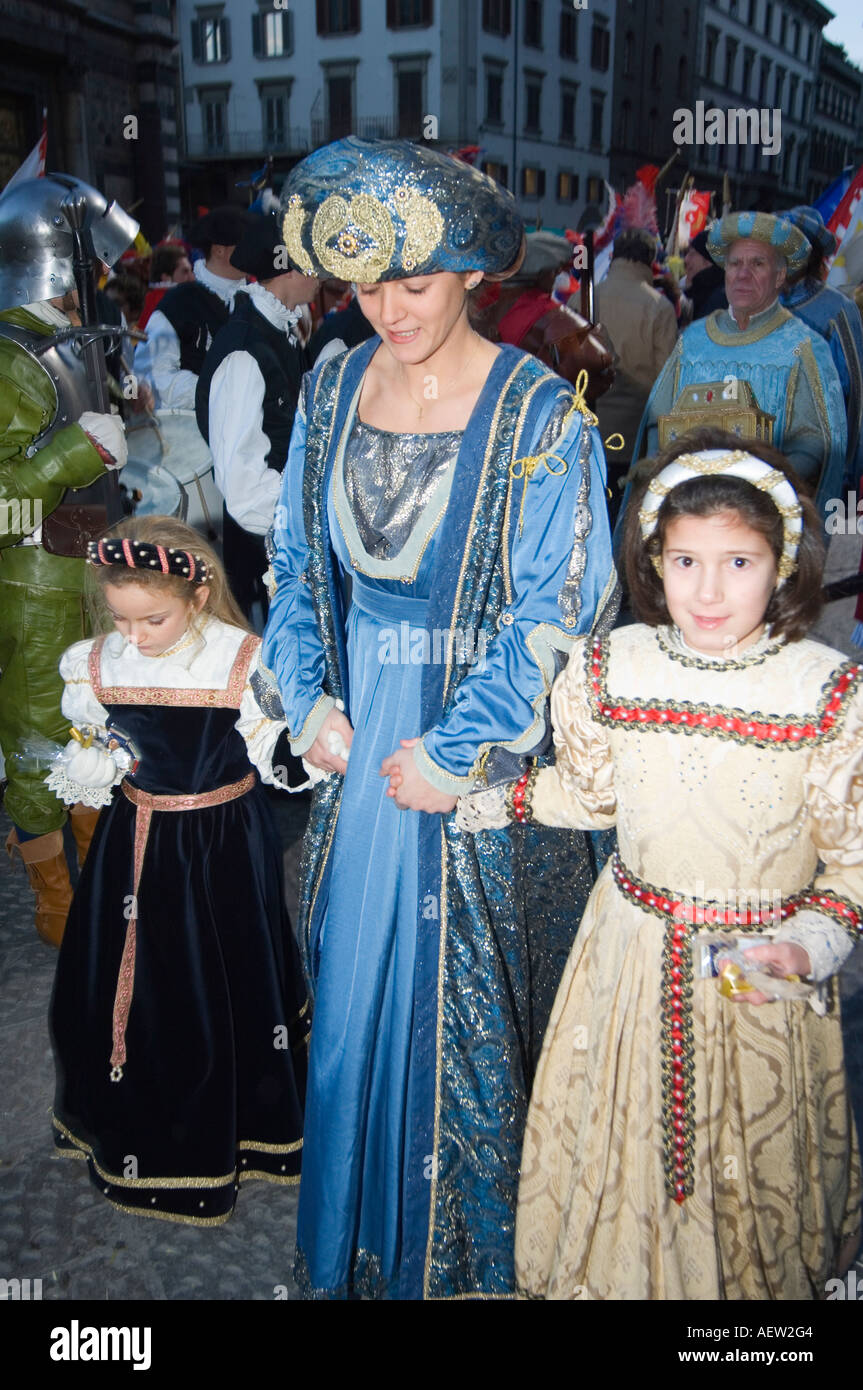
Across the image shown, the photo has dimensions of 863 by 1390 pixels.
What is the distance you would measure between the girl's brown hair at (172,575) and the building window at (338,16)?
3743 centimetres

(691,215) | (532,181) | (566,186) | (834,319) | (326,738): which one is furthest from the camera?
(566,186)

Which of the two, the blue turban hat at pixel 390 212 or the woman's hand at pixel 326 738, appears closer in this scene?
the blue turban hat at pixel 390 212

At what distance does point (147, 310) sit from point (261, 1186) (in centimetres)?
603

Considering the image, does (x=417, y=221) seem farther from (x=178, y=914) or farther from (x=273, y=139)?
(x=273, y=139)

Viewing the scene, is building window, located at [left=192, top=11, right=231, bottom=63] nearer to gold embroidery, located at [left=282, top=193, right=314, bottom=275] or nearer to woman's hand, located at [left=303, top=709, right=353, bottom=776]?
gold embroidery, located at [left=282, top=193, right=314, bottom=275]

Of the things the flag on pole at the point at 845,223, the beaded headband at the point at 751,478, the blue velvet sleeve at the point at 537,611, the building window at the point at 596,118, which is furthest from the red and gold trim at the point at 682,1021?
the building window at the point at 596,118

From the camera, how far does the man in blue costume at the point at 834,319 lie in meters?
4.73

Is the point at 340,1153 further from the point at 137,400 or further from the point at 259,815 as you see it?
the point at 137,400

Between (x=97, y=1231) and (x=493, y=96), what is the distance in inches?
1526

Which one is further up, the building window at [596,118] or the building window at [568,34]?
the building window at [568,34]

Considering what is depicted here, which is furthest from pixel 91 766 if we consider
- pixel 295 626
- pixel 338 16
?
pixel 338 16

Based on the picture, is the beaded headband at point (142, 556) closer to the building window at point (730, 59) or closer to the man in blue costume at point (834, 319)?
the man in blue costume at point (834, 319)

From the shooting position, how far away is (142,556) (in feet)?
7.61
